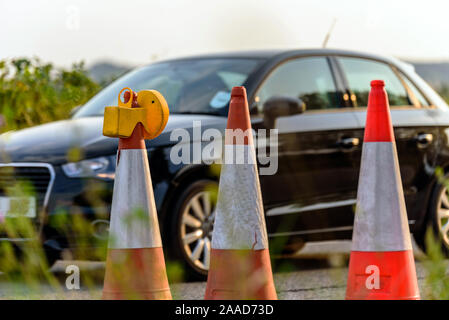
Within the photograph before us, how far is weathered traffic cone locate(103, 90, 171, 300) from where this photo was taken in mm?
4020

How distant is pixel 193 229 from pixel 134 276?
258 cm

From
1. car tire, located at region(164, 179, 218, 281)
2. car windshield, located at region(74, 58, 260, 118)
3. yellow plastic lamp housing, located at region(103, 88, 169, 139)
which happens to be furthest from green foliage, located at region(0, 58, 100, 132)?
yellow plastic lamp housing, located at region(103, 88, 169, 139)

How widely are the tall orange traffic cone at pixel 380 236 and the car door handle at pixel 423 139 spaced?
3.68 m

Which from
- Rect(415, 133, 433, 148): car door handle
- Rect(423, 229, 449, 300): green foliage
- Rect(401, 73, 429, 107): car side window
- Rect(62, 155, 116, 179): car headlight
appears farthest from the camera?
Rect(401, 73, 429, 107): car side window

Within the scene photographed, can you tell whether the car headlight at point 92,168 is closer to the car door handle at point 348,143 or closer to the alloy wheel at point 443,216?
the car door handle at point 348,143

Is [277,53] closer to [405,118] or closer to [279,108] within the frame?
[279,108]

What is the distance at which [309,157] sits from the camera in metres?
7.10

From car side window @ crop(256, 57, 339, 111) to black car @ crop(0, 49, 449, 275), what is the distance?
11 millimetres

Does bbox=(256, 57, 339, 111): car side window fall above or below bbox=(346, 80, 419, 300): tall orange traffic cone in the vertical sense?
above

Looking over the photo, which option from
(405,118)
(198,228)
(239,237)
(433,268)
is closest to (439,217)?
(405,118)

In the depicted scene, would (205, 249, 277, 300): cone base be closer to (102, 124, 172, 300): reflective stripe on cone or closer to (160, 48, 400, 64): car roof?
(102, 124, 172, 300): reflective stripe on cone

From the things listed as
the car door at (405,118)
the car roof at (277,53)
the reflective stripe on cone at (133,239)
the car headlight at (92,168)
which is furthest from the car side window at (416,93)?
the reflective stripe on cone at (133,239)

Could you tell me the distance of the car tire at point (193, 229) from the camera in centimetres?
646

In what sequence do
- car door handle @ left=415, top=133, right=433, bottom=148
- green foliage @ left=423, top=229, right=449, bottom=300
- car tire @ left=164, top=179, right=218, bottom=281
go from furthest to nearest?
1. car door handle @ left=415, top=133, right=433, bottom=148
2. car tire @ left=164, top=179, right=218, bottom=281
3. green foliage @ left=423, top=229, right=449, bottom=300
